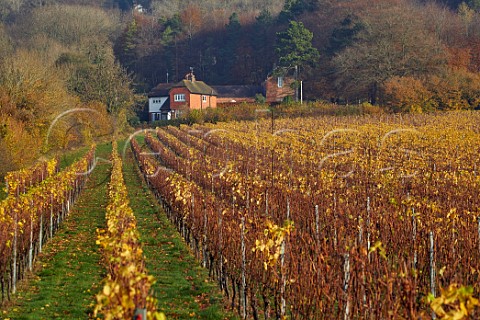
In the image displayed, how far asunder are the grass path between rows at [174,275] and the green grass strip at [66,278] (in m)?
1.01

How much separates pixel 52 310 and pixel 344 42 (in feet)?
152

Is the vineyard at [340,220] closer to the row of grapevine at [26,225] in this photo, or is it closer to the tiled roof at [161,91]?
the row of grapevine at [26,225]

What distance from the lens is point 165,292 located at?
10.0m

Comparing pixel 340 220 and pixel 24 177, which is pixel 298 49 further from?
pixel 340 220

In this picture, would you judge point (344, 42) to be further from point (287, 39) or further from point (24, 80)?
point (24, 80)

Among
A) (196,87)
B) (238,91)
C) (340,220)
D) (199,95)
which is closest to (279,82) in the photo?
(238,91)

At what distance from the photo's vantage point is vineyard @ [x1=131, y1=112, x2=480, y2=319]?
7043mm

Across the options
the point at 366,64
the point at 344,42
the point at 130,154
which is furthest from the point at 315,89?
the point at 130,154

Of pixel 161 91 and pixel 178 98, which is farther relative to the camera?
pixel 161 91

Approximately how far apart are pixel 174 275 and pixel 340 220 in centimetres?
301

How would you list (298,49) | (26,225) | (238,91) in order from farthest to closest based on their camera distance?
1. (238,91)
2. (298,49)
3. (26,225)

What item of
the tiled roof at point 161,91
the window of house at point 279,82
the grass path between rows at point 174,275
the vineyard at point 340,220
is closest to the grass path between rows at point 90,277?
the grass path between rows at point 174,275

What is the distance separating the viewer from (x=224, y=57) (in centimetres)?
7612

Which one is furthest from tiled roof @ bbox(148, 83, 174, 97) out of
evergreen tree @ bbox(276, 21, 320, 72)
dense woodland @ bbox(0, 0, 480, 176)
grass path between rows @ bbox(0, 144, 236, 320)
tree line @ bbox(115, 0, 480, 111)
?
grass path between rows @ bbox(0, 144, 236, 320)
